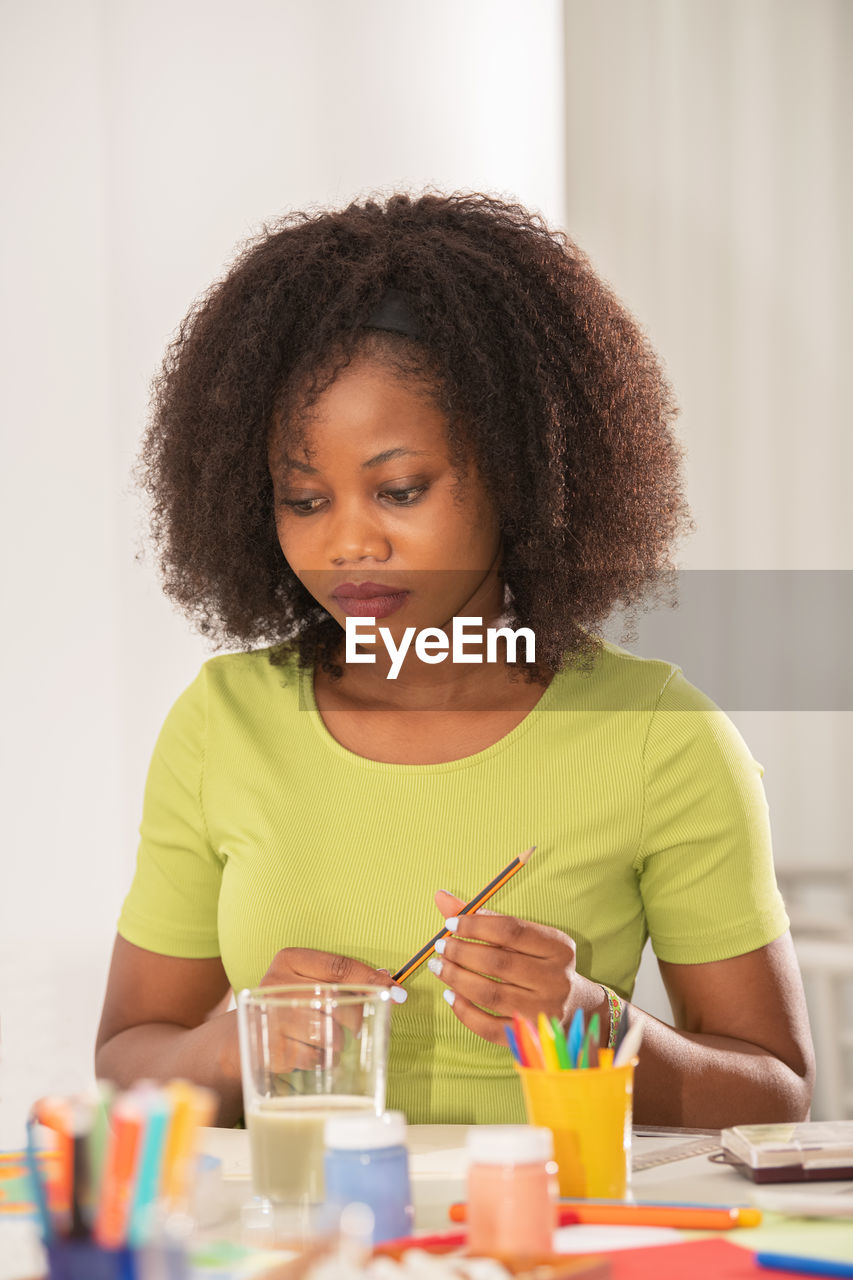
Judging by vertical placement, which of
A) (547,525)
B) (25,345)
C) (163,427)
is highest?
(25,345)

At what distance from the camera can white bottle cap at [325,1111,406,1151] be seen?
621 mm

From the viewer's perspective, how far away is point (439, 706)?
1.21 m

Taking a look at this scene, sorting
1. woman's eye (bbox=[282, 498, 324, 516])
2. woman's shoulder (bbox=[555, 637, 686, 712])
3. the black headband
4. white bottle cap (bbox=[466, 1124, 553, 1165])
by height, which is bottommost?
white bottle cap (bbox=[466, 1124, 553, 1165])

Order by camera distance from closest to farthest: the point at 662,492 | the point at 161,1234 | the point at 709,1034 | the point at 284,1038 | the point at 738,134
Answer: the point at 161,1234, the point at 284,1038, the point at 709,1034, the point at 662,492, the point at 738,134

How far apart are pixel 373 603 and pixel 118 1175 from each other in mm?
693

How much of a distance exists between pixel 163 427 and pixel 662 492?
0.47m

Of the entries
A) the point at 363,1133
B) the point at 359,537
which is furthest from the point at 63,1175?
the point at 359,537

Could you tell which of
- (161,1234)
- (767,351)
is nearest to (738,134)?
(767,351)

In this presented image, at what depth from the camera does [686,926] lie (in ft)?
3.64

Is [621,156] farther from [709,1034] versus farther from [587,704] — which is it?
[709,1034]

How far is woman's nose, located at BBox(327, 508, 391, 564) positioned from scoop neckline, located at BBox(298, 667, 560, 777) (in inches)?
7.9

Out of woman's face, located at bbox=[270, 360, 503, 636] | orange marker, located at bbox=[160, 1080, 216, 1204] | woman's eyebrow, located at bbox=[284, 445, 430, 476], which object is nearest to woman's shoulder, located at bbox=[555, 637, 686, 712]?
woman's face, located at bbox=[270, 360, 503, 636]

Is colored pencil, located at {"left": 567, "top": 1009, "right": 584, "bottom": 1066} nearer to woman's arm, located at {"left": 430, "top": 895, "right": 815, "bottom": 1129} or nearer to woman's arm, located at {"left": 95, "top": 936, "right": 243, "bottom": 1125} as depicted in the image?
woman's arm, located at {"left": 430, "top": 895, "right": 815, "bottom": 1129}

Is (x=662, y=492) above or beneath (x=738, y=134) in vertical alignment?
beneath
